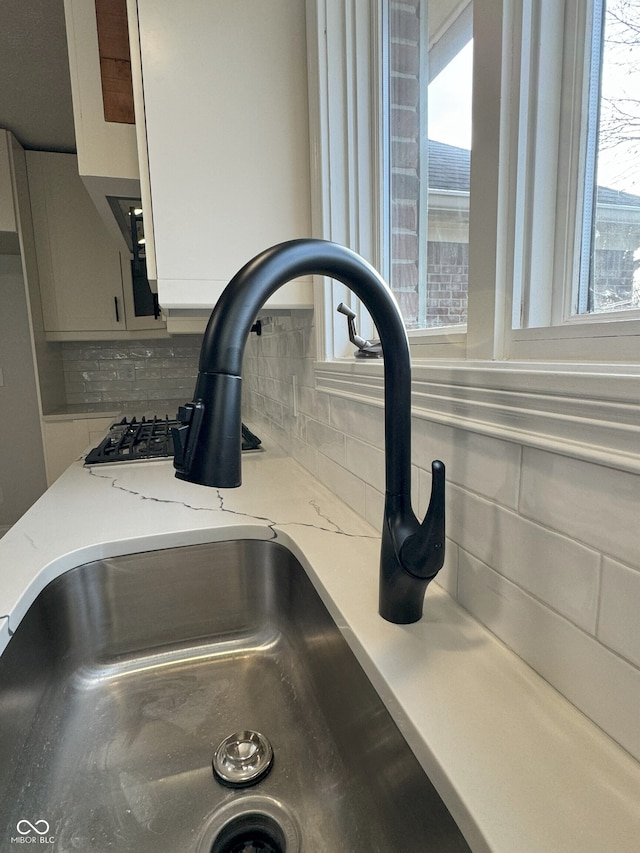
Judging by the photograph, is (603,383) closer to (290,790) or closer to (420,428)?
(420,428)

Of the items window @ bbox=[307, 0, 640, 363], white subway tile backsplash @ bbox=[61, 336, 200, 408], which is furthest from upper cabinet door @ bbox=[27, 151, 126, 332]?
window @ bbox=[307, 0, 640, 363]

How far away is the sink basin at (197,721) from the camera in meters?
0.52

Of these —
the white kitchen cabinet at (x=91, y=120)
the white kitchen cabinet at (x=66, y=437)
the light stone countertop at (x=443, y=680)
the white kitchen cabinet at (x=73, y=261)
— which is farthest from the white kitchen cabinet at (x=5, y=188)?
the light stone countertop at (x=443, y=680)

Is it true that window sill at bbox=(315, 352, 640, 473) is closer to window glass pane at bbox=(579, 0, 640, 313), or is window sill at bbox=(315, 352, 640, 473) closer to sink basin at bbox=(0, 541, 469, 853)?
window glass pane at bbox=(579, 0, 640, 313)

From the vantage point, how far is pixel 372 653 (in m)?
0.51

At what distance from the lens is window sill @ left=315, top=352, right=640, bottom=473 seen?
36 cm

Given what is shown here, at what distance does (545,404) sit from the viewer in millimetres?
425

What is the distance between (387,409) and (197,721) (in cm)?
55

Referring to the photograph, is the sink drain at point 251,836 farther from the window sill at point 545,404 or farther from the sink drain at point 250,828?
the window sill at point 545,404

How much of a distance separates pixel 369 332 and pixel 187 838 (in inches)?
35.2

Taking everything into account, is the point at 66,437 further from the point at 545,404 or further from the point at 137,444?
the point at 545,404

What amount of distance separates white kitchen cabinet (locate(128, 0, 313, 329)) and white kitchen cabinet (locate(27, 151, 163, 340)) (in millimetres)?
2020

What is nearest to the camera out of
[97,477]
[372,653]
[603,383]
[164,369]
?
[603,383]

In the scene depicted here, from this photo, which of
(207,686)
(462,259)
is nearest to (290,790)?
(207,686)
